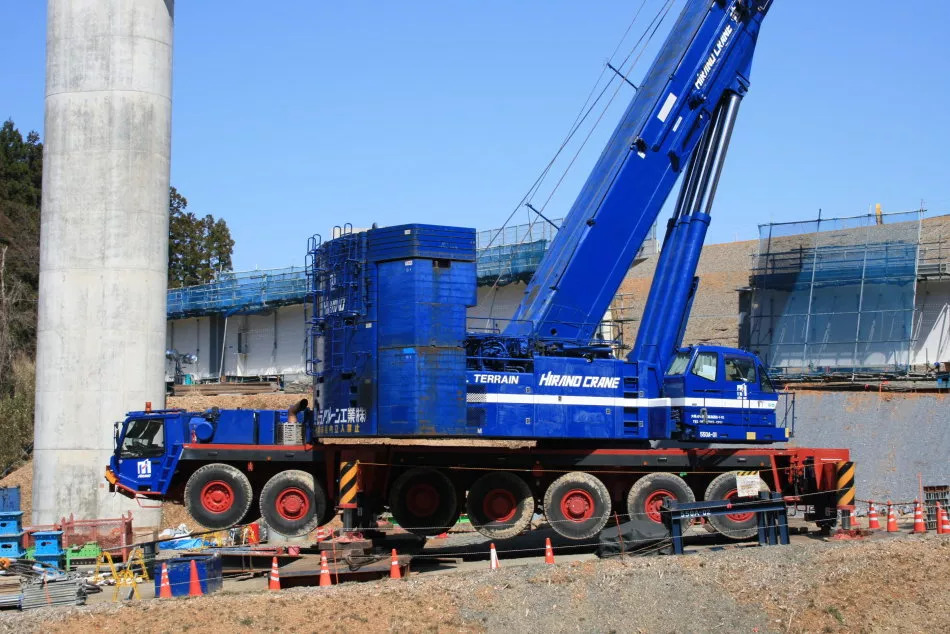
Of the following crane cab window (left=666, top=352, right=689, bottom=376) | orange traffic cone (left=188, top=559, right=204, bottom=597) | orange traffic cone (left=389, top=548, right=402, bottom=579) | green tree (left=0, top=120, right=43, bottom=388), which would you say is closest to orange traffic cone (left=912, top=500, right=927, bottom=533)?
crane cab window (left=666, top=352, right=689, bottom=376)

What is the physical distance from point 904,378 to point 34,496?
2593cm

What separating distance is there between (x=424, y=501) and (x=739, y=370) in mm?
6887

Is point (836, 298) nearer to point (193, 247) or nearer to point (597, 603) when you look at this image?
point (597, 603)

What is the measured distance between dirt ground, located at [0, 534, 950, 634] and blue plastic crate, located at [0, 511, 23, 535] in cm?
864

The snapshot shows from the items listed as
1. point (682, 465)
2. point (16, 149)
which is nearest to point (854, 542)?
point (682, 465)

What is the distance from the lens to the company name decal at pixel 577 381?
2023 cm

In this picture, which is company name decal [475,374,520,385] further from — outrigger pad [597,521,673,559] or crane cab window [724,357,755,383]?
crane cab window [724,357,755,383]

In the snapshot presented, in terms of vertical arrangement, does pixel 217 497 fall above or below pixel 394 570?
above

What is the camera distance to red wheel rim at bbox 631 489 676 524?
69.4 ft

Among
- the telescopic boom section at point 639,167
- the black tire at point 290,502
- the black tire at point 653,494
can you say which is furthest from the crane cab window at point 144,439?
the black tire at point 653,494

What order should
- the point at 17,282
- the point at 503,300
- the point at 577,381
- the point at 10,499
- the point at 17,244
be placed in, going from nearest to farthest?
the point at 577,381
the point at 10,499
the point at 503,300
the point at 17,282
the point at 17,244

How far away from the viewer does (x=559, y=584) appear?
16891mm

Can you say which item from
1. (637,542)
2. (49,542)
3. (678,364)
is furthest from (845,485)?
(49,542)

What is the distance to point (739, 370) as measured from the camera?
72.5ft
